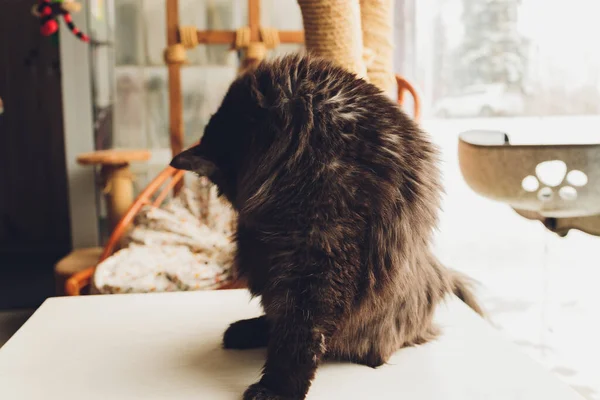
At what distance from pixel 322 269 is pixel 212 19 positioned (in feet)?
8.26

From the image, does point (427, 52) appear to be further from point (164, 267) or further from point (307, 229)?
point (307, 229)

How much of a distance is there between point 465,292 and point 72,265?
1830 mm

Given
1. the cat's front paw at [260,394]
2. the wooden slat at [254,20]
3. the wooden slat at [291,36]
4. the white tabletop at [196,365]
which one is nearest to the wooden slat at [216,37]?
the wooden slat at [254,20]

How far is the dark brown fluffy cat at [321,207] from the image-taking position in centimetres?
52

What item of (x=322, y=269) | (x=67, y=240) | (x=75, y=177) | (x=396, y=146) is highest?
(x=396, y=146)

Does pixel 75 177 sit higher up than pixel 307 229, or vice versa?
pixel 307 229

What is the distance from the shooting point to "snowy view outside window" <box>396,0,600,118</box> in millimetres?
2338

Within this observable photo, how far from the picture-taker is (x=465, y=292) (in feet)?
2.75

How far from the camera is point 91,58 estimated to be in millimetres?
2705

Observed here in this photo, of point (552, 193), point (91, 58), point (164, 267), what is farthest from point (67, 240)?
point (552, 193)

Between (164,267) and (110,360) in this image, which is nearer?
(110,360)

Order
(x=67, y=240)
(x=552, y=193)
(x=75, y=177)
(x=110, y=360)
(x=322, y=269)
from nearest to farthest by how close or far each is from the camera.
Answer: (x=322, y=269) < (x=110, y=360) < (x=552, y=193) < (x=75, y=177) < (x=67, y=240)

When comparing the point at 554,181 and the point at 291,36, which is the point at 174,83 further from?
the point at 554,181

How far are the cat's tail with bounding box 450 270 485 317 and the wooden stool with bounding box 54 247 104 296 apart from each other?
5.55ft
